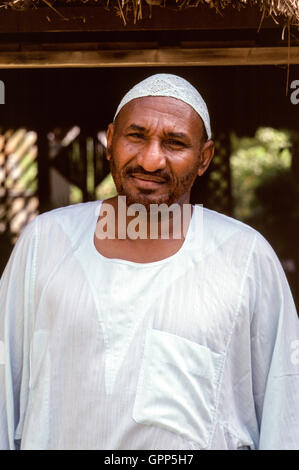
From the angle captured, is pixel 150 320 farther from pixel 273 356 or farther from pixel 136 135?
pixel 136 135

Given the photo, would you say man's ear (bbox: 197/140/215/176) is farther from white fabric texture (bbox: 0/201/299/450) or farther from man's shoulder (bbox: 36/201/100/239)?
man's shoulder (bbox: 36/201/100/239)

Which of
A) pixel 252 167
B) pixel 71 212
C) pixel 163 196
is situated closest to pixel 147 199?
pixel 163 196

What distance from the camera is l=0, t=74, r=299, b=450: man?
1.76m

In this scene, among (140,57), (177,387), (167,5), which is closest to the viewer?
(177,387)

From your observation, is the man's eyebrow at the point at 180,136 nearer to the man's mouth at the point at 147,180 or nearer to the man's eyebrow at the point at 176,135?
the man's eyebrow at the point at 176,135

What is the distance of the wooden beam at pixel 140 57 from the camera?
237 centimetres

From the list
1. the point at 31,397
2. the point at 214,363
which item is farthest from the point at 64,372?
the point at 214,363

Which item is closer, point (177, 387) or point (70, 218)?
point (177, 387)

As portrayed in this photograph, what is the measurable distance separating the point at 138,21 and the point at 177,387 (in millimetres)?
1193

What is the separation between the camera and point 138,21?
2223 mm

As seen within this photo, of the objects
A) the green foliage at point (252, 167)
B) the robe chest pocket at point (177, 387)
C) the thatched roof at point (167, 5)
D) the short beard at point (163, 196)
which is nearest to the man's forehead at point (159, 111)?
the short beard at point (163, 196)

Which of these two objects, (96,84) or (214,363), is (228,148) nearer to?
(96,84)

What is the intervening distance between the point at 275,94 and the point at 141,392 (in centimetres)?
395

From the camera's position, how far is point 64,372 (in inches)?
70.5
